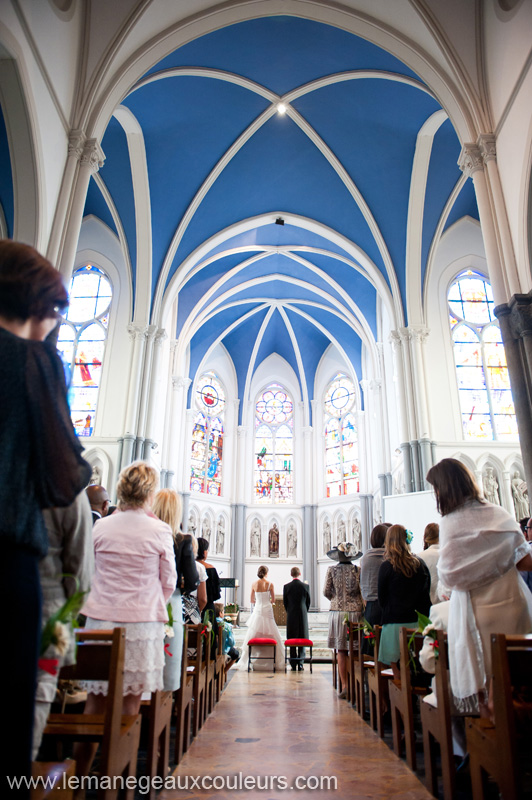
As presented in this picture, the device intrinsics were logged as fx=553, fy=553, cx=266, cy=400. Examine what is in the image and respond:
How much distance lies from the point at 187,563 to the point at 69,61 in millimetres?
7135

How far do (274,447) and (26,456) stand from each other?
66.3 feet

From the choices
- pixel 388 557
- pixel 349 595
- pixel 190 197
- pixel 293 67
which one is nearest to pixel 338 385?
pixel 190 197

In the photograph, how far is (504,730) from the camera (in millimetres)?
1973

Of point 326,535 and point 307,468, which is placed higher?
point 307,468

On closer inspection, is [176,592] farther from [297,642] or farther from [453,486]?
[297,642]

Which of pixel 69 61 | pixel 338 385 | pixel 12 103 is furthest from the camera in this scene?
pixel 338 385

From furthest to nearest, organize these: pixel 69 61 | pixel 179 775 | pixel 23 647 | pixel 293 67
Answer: pixel 293 67 → pixel 69 61 → pixel 179 775 → pixel 23 647

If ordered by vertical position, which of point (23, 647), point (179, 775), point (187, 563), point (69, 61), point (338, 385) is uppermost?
point (338, 385)

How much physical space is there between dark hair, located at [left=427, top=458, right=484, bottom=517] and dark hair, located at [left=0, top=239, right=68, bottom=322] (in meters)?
2.01

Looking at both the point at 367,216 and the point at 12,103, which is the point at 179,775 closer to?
the point at 12,103

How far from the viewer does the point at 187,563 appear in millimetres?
3768

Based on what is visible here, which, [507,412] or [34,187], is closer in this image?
[34,187]

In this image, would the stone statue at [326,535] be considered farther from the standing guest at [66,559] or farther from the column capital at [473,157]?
the standing guest at [66,559]

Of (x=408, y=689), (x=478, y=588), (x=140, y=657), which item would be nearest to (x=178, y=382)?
(x=408, y=689)
